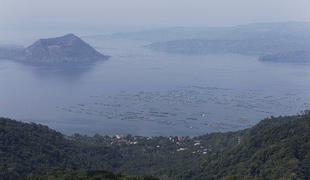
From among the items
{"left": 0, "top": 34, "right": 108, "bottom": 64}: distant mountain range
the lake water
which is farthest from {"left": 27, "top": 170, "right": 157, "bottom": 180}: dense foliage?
{"left": 0, "top": 34, "right": 108, "bottom": 64}: distant mountain range

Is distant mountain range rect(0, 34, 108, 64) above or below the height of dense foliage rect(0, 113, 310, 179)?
above

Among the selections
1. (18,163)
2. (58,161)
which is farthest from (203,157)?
(18,163)

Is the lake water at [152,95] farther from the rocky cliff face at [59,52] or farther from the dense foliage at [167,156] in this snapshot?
the dense foliage at [167,156]

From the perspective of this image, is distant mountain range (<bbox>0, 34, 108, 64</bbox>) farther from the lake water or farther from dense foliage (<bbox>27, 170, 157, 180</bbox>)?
dense foliage (<bbox>27, 170, 157, 180</bbox>)

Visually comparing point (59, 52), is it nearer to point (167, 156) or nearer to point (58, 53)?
point (58, 53)

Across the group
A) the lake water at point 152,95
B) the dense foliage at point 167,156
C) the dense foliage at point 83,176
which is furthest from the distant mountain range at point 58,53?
the dense foliage at point 83,176

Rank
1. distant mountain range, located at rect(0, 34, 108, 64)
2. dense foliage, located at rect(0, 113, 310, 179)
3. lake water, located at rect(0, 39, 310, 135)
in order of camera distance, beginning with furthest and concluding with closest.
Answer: distant mountain range, located at rect(0, 34, 108, 64)
lake water, located at rect(0, 39, 310, 135)
dense foliage, located at rect(0, 113, 310, 179)

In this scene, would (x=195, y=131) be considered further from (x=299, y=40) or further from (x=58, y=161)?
(x=299, y=40)
